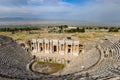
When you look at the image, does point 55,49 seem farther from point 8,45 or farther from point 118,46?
point 118,46

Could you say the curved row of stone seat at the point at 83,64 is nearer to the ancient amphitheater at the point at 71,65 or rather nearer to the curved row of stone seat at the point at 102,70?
the ancient amphitheater at the point at 71,65

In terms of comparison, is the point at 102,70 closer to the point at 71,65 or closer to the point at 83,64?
the point at 83,64

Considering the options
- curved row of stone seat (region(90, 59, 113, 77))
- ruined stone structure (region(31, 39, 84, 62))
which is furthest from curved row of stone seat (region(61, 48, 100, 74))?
ruined stone structure (region(31, 39, 84, 62))

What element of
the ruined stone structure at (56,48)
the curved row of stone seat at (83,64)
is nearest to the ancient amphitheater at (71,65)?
the curved row of stone seat at (83,64)

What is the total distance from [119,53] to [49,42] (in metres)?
21.6

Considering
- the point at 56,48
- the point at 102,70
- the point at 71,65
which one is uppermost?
the point at 102,70

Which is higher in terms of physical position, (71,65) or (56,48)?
(56,48)

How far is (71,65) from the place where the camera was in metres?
38.1

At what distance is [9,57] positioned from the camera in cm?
3662

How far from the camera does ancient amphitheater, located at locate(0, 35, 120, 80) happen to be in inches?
984

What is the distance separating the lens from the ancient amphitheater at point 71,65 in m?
25.0

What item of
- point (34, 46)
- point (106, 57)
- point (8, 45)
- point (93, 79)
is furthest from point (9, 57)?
point (93, 79)

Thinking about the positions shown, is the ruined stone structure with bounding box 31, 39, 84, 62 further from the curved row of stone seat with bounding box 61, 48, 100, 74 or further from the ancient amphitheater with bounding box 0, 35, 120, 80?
the curved row of stone seat with bounding box 61, 48, 100, 74

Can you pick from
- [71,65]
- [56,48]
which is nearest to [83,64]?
[71,65]
